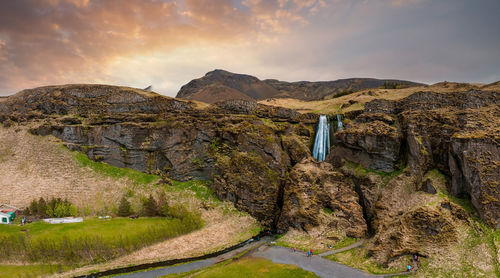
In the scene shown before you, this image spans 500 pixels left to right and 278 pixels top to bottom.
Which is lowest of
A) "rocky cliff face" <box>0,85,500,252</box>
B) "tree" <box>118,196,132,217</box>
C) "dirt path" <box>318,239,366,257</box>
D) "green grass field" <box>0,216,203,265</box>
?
"dirt path" <box>318,239,366,257</box>

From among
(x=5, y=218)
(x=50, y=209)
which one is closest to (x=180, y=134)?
(x=50, y=209)

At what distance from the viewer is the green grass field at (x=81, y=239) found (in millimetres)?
33000

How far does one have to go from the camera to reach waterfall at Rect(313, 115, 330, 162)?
55531mm

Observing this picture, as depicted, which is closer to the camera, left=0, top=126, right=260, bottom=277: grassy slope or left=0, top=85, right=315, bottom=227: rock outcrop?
left=0, top=126, right=260, bottom=277: grassy slope

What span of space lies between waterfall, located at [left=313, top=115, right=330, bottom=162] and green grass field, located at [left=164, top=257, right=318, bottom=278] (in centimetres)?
2678

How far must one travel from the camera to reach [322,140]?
57.0 m

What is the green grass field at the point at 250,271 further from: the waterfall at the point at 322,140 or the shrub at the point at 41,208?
Result: the waterfall at the point at 322,140

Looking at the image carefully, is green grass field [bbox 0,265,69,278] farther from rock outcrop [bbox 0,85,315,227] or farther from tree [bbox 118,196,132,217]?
rock outcrop [bbox 0,85,315,227]

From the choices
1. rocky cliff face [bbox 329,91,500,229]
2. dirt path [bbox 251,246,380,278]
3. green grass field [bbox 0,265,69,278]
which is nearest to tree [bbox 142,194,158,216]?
green grass field [bbox 0,265,69,278]

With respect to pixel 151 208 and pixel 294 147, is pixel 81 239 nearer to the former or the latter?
pixel 151 208

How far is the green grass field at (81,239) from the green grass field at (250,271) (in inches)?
369

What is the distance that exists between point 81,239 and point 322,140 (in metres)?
46.5

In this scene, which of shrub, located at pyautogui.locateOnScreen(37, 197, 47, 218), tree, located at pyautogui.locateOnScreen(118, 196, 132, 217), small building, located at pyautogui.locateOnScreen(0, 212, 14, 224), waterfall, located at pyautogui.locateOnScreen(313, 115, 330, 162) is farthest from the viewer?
waterfall, located at pyautogui.locateOnScreen(313, 115, 330, 162)

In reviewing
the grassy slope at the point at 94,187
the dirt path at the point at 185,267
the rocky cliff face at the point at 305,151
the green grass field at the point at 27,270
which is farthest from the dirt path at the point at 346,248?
the green grass field at the point at 27,270
